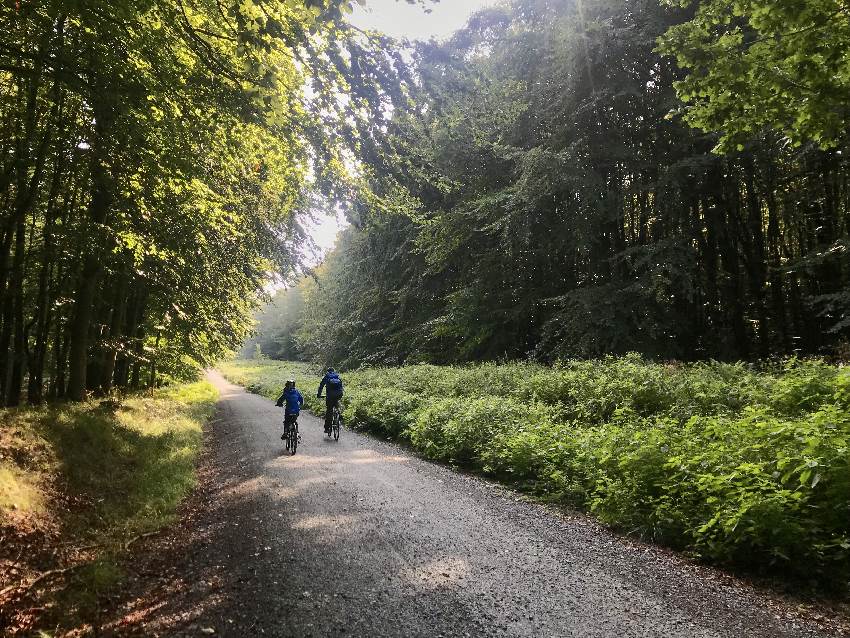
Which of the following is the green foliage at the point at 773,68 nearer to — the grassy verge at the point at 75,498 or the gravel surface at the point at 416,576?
the gravel surface at the point at 416,576

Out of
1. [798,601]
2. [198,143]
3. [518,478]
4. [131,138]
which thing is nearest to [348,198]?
[198,143]

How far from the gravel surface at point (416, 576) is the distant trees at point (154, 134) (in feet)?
15.3

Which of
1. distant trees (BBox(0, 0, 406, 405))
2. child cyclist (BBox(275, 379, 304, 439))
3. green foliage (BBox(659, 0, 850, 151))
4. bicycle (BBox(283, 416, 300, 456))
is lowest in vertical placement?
bicycle (BBox(283, 416, 300, 456))

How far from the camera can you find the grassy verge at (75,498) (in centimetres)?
425

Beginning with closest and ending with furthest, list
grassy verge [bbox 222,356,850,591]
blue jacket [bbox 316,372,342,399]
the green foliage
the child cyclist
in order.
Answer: grassy verge [bbox 222,356,850,591] < the green foliage < the child cyclist < blue jacket [bbox 316,372,342,399]

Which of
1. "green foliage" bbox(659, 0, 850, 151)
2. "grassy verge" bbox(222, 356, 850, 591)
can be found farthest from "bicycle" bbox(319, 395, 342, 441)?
"green foliage" bbox(659, 0, 850, 151)

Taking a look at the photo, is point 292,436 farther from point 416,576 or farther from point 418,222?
point 416,576

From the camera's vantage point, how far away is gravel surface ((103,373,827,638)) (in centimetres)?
373

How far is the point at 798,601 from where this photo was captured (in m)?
4.00

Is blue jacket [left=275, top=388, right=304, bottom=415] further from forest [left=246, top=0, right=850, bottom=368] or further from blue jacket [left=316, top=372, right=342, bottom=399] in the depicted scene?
forest [left=246, top=0, right=850, bottom=368]

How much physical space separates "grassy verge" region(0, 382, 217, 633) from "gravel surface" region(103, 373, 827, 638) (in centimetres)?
47

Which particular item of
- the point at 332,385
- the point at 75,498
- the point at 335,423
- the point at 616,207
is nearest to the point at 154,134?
the point at 75,498

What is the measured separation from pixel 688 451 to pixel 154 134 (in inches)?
337

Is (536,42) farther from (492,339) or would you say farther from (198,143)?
(198,143)
